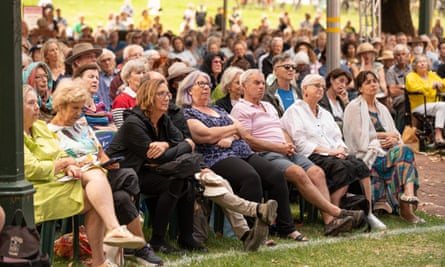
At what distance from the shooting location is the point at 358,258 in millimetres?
7746

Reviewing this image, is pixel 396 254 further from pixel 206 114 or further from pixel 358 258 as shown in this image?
pixel 206 114

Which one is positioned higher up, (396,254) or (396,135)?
(396,135)

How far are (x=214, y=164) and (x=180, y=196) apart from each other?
812 millimetres

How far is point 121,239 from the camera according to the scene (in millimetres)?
6555

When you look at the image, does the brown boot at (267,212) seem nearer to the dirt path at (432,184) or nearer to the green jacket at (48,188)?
the green jacket at (48,188)

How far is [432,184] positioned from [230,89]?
3.50 meters

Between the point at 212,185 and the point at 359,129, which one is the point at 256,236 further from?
the point at 359,129

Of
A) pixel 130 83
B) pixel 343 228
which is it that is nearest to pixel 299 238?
pixel 343 228

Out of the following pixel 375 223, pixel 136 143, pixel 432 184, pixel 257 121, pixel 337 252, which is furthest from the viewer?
pixel 432 184

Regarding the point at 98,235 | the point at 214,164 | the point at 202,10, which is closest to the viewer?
the point at 98,235

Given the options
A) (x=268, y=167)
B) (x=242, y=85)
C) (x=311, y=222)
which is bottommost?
(x=311, y=222)

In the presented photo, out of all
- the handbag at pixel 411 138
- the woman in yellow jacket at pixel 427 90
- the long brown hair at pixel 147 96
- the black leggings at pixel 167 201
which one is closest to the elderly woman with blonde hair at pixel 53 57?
the long brown hair at pixel 147 96

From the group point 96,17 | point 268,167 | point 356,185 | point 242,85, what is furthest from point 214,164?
point 96,17

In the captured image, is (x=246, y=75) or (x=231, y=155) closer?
(x=231, y=155)
